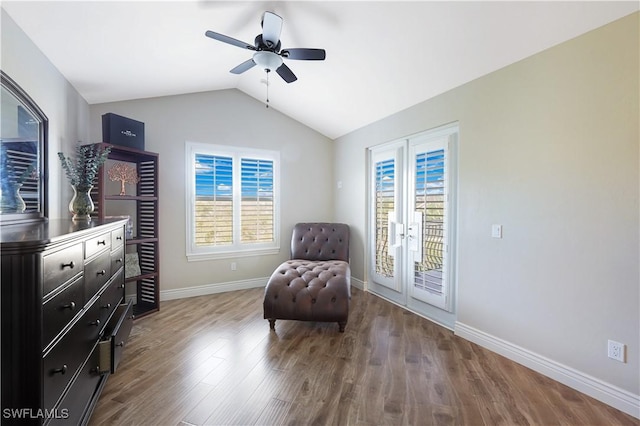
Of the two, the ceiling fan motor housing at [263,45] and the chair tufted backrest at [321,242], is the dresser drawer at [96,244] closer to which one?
the ceiling fan motor housing at [263,45]

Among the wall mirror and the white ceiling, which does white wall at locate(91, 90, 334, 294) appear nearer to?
the white ceiling

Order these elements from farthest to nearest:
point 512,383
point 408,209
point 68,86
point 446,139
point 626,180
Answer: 1. point 408,209
2. point 446,139
3. point 68,86
4. point 512,383
5. point 626,180

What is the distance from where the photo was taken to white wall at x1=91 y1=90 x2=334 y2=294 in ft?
12.1

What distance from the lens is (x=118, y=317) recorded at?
2076 millimetres

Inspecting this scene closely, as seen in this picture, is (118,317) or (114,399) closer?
(114,399)

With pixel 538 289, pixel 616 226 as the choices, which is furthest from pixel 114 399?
pixel 616 226

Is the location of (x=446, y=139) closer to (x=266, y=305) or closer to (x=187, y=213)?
(x=266, y=305)

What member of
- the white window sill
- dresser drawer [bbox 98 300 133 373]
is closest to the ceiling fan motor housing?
dresser drawer [bbox 98 300 133 373]

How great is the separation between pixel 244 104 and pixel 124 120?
1.66m

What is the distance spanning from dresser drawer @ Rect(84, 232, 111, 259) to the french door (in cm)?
294

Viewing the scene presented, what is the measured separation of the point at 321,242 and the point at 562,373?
9.26 ft

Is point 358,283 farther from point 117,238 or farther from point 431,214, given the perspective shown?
point 117,238

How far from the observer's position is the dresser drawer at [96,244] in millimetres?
1530

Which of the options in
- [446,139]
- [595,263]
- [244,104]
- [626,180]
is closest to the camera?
[626,180]
